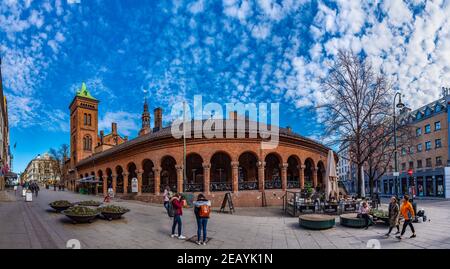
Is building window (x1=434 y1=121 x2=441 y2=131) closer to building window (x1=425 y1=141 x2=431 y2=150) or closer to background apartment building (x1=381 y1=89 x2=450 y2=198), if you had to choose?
background apartment building (x1=381 y1=89 x2=450 y2=198)

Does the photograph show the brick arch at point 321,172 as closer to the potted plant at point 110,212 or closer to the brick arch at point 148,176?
the brick arch at point 148,176

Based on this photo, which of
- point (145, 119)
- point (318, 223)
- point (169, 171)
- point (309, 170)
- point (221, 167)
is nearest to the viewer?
point (318, 223)

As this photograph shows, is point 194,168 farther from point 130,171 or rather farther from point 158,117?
point 158,117

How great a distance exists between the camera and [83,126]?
5928 cm

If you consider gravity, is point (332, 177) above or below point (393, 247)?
above

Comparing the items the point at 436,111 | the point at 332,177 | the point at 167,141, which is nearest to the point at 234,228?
the point at 332,177

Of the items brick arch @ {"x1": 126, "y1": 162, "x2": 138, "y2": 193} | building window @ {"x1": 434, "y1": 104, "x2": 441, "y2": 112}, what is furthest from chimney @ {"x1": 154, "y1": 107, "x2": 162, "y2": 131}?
building window @ {"x1": 434, "y1": 104, "x2": 441, "y2": 112}

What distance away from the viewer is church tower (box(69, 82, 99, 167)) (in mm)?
58344

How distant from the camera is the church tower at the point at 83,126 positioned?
5834 cm

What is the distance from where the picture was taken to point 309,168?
28094mm

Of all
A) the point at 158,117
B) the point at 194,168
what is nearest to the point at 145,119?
the point at 158,117

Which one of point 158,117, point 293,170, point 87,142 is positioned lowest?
point 293,170
